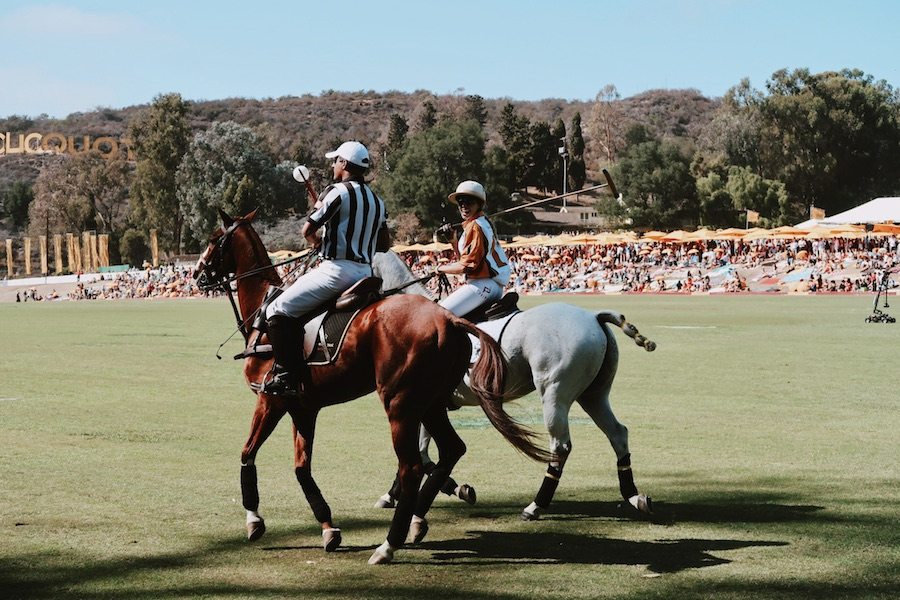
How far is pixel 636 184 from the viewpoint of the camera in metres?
109

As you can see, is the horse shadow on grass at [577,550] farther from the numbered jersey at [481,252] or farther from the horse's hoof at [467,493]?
the numbered jersey at [481,252]

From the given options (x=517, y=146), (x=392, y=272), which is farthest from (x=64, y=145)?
(x=392, y=272)

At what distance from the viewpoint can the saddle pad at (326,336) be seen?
7582 mm

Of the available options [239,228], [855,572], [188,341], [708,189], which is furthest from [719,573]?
[708,189]

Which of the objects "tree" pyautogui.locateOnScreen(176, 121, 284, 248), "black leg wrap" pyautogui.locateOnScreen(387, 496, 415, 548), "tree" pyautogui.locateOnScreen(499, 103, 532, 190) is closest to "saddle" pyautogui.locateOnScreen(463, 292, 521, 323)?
"black leg wrap" pyautogui.locateOnScreen(387, 496, 415, 548)

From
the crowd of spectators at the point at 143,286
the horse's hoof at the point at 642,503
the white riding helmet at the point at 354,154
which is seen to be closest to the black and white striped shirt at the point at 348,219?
the white riding helmet at the point at 354,154

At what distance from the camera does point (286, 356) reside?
303 inches

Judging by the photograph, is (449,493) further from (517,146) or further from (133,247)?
(517,146)

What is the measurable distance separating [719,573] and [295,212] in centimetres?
11962

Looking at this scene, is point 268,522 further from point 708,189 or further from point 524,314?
point 708,189

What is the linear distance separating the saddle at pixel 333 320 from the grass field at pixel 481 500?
1302 millimetres

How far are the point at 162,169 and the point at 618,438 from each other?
121271 mm

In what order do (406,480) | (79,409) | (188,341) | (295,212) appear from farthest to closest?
(295,212)
(188,341)
(79,409)
(406,480)

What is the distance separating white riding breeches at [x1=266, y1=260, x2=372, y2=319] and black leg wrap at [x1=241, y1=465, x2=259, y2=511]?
1127mm
